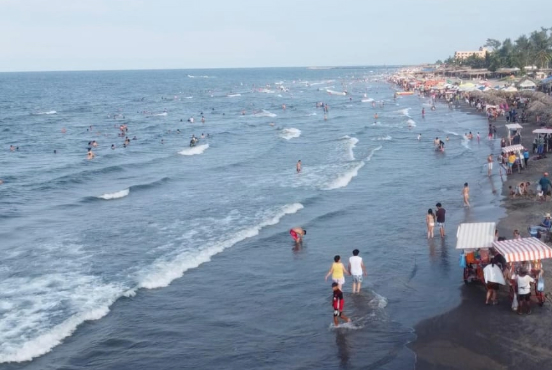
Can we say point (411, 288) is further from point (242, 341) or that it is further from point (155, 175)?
point (155, 175)

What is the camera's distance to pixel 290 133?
2154 inches

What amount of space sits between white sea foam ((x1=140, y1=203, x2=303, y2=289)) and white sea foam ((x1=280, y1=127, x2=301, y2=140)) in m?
28.4

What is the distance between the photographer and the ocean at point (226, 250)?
43.0 feet

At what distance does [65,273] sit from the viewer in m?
18.5

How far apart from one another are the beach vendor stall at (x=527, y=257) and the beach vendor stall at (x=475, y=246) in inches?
30.4

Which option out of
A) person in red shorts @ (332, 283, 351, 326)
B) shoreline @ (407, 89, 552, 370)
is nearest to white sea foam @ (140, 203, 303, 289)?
person in red shorts @ (332, 283, 351, 326)

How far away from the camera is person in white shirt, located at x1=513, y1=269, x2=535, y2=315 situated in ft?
42.4

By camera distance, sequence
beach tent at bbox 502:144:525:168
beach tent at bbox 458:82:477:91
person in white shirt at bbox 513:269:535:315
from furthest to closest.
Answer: beach tent at bbox 458:82:477:91 → beach tent at bbox 502:144:525:168 → person in white shirt at bbox 513:269:535:315

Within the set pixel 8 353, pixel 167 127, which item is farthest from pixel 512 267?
pixel 167 127

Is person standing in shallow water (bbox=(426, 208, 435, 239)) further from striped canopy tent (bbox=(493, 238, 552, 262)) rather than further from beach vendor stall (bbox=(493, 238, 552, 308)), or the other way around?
striped canopy tent (bbox=(493, 238, 552, 262))

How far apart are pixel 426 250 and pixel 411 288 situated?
3.42 meters

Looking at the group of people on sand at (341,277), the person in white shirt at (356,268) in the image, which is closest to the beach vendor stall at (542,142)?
the group of people on sand at (341,277)

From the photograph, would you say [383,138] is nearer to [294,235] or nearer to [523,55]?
[294,235]

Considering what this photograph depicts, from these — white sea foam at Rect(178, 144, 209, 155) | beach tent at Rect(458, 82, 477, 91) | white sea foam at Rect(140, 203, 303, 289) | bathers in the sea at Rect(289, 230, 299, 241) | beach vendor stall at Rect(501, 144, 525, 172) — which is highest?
beach tent at Rect(458, 82, 477, 91)
